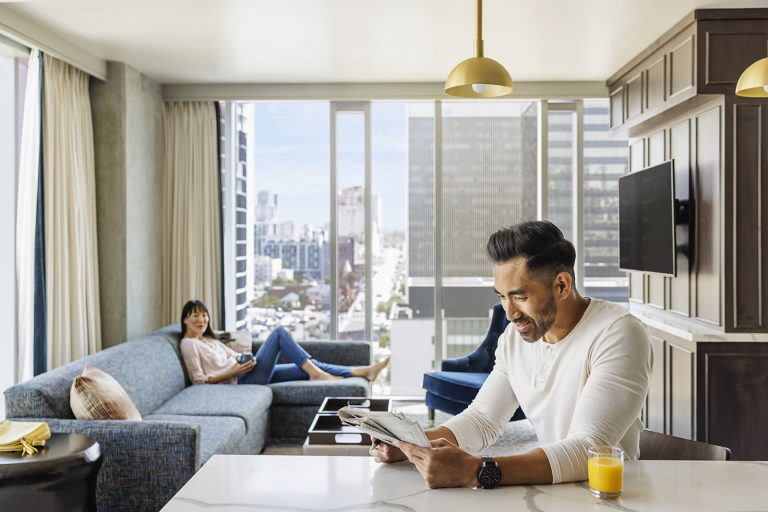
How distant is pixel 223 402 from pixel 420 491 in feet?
9.30

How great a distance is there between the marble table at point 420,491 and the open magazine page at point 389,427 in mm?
94

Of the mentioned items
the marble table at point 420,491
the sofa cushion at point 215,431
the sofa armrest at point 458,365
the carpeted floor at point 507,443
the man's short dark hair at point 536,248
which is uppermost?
the man's short dark hair at point 536,248

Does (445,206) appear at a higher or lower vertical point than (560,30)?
lower

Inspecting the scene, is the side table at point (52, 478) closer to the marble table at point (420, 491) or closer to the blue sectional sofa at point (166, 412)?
the blue sectional sofa at point (166, 412)

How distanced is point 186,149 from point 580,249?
134 inches

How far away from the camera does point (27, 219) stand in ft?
12.8

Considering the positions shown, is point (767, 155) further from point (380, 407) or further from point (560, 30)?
point (380, 407)

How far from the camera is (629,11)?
3695mm

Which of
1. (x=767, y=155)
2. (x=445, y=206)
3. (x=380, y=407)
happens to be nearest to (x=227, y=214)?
(x=445, y=206)

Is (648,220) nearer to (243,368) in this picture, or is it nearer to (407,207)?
(407,207)

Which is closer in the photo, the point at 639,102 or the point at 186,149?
the point at 639,102

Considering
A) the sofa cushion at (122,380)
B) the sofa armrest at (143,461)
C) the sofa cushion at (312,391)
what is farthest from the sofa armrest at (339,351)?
the sofa armrest at (143,461)

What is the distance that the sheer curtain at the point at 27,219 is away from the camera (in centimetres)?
386

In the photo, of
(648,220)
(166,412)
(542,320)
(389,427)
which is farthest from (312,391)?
(389,427)
